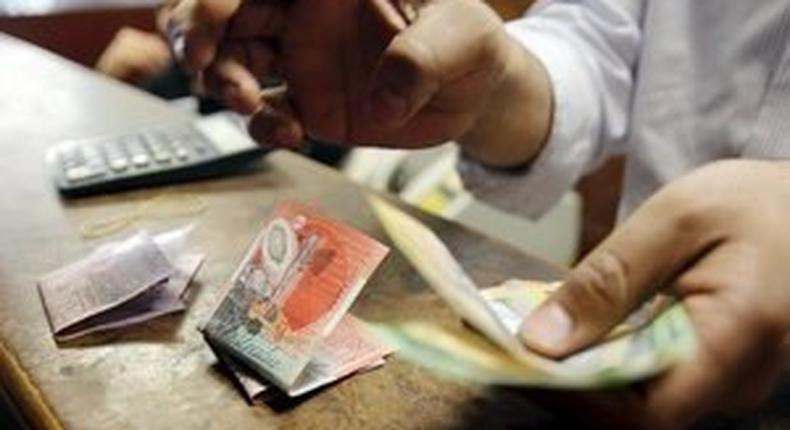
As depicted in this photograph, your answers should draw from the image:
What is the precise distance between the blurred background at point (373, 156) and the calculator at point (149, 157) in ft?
0.61

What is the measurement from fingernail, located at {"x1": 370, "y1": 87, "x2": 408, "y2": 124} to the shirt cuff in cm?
22

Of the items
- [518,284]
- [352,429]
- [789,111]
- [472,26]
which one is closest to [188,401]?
[352,429]

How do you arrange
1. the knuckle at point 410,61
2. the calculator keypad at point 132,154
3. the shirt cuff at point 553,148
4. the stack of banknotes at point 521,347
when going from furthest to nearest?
the shirt cuff at point 553,148 < the calculator keypad at point 132,154 < the knuckle at point 410,61 < the stack of banknotes at point 521,347

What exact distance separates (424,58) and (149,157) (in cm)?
22

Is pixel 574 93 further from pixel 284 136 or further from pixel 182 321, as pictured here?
pixel 182 321

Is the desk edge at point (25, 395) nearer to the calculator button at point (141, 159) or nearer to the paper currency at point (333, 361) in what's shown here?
the paper currency at point (333, 361)

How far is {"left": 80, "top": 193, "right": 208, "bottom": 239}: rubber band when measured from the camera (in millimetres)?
545

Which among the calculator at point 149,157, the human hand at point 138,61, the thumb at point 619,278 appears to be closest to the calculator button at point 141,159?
the calculator at point 149,157

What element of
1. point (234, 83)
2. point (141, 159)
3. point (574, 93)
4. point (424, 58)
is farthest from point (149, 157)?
point (574, 93)

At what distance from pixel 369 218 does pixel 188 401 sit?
0.22m

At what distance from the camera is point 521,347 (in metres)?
0.34

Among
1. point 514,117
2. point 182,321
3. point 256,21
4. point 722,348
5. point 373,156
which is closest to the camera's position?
point 722,348

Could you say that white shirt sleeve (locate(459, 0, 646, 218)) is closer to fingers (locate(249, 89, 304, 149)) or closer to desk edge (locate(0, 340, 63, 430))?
fingers (locate(249, 89, 304, 149))

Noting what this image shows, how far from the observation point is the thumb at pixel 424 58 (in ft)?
1.66
